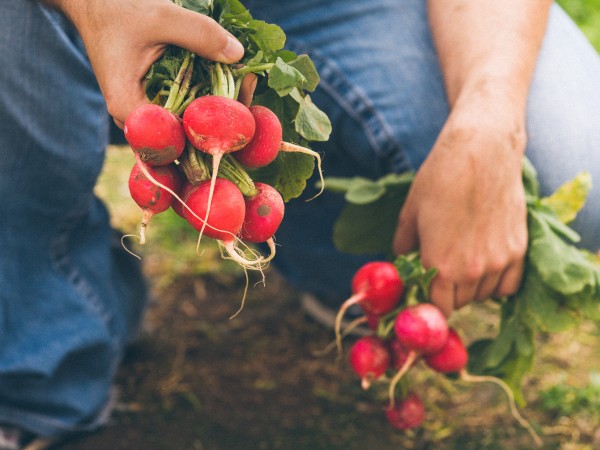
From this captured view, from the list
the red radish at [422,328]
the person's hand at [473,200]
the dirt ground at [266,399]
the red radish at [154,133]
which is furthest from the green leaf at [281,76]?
the dirt ground at [266,399]

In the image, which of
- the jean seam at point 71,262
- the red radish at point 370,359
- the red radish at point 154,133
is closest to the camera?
the red radish at point 154,133

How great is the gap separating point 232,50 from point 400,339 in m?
0.66

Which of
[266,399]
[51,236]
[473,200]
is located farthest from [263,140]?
[266,399]

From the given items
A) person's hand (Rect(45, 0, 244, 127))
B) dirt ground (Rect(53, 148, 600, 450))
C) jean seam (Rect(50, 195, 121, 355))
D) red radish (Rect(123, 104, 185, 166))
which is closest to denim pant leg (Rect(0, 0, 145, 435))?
jean seam (Rect(50, 195, 121, 355))

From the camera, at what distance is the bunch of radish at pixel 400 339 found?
1.23 metres

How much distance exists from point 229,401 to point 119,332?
0.30 metres

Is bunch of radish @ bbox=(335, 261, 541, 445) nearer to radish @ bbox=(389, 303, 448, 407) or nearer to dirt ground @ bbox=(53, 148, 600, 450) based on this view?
radish @ bbox=(389, 303, 448, 407)

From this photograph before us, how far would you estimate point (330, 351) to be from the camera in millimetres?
1791

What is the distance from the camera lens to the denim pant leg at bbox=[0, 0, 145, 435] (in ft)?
4.03

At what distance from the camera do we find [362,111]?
146 centimetres

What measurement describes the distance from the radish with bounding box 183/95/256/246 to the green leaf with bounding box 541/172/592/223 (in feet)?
2.56

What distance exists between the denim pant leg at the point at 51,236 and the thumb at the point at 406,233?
24.5 inches

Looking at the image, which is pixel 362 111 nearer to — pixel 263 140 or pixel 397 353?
pixel 397 353

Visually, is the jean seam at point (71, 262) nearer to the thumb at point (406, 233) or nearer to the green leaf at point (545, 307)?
the thumb at point (406, 233)
